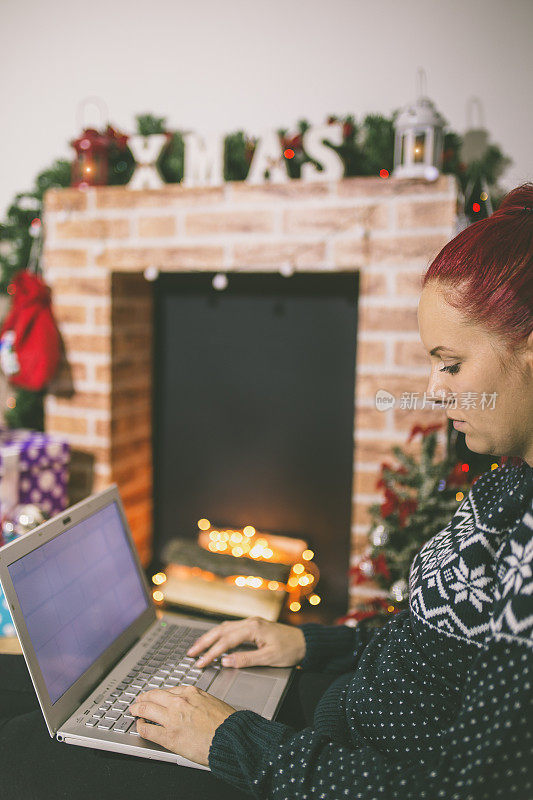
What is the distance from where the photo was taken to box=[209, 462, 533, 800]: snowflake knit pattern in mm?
604

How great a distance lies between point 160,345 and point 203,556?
79cm

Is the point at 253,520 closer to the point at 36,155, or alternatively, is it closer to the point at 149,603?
the point at 149,603

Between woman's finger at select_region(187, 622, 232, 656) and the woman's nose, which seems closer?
the woman's nose

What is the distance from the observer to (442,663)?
80cm

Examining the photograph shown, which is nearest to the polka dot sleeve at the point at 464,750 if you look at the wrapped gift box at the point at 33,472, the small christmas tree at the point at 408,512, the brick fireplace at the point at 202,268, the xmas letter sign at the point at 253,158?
the small christmas tree at the point at 408,512

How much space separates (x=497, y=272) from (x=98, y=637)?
0.84m

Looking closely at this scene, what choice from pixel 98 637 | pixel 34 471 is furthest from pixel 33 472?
pixel 98 637

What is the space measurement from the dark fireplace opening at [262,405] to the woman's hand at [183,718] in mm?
1253

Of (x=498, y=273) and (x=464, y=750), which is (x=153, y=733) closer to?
(x=464, y=750)

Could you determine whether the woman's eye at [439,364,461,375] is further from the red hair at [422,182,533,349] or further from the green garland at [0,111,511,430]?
the green garland at [0,111,511,430]

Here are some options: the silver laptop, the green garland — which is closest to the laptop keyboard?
the silver laptop

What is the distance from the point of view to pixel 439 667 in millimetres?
811

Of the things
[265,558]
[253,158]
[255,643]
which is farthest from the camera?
[265,558]

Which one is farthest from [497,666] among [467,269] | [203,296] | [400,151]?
[203,296]
